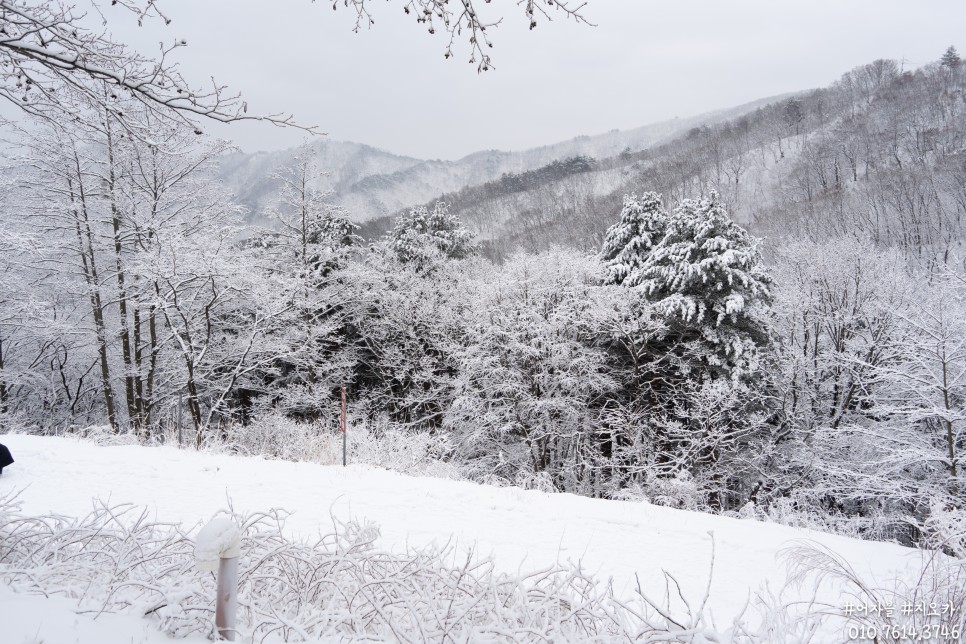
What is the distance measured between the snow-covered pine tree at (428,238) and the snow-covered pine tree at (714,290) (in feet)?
32.7

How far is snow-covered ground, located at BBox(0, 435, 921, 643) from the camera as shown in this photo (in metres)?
4.57

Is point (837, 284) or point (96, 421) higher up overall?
point (837, 284)

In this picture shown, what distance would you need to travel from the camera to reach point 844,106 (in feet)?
157

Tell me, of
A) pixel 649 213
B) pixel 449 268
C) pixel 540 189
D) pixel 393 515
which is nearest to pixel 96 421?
pixel 449 268

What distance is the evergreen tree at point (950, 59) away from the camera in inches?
1582

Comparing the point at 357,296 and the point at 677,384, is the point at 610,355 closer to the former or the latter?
the point at 677,384

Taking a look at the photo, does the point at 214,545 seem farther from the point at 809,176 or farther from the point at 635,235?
the point at 809,176

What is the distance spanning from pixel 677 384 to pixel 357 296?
1235 cm

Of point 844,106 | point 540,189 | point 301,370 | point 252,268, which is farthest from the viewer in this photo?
point 540,189

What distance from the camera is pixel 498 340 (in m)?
17.2

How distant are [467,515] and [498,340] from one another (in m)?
11.7

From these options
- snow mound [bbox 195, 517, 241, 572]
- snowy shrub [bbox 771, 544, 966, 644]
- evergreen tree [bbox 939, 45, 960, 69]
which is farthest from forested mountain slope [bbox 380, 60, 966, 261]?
snow mound [bbox 195, 517, 241, 572]

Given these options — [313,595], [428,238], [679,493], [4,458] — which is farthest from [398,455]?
[428,238]

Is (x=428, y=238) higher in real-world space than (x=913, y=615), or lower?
higher
